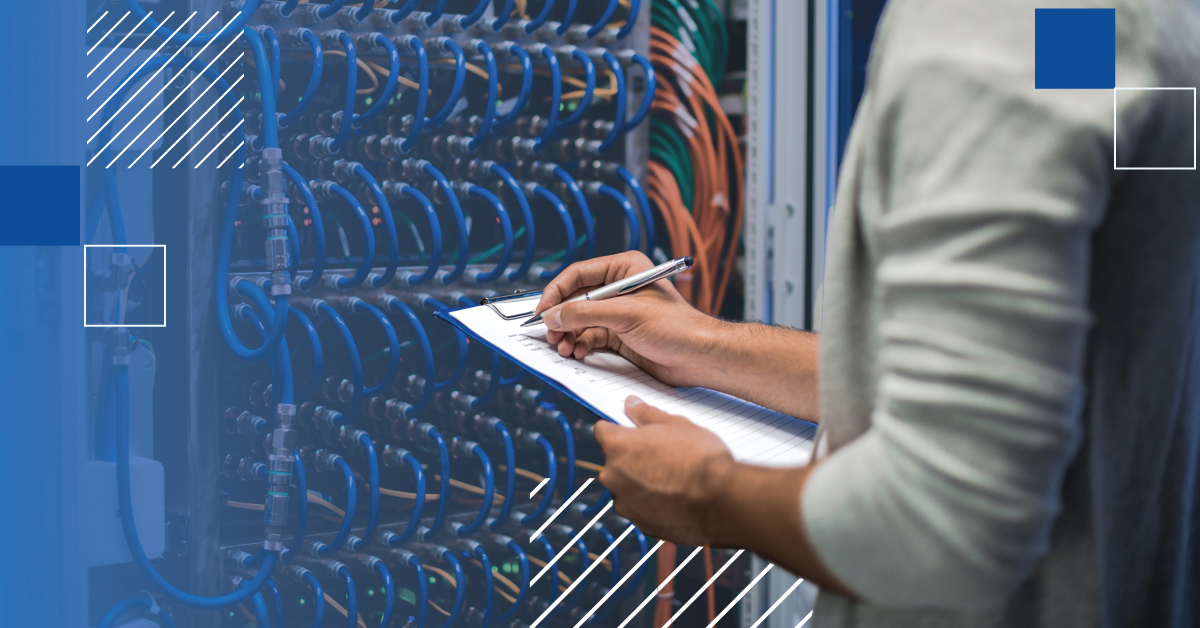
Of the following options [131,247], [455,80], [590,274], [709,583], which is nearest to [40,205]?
[131,247]

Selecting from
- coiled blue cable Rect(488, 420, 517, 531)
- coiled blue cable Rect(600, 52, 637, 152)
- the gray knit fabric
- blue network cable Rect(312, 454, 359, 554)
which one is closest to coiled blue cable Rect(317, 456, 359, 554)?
blue network cable Rect(312, 454, 359, 554)

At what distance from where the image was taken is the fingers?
1174 mm

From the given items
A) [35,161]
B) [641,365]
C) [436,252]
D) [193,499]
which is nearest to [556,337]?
[641,365]

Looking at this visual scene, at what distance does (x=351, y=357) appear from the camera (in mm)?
1230

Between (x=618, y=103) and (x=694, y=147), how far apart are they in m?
0.29

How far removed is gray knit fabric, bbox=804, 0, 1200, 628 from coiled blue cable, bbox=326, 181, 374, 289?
0.81 m

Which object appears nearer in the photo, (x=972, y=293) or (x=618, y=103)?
(x=972, y=293)

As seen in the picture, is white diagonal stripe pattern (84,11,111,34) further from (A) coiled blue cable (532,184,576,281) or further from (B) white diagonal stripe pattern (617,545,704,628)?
(B) white diagonal stripe pattern (617,545,704,628)

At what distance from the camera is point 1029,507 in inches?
19.5

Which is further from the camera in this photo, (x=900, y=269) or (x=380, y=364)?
(x=380, y=364)

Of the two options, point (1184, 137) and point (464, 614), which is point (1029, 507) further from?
point (464, 614)

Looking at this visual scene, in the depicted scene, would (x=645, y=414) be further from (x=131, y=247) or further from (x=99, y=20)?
(x=99, y=20)

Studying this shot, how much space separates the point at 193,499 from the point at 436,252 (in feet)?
1.54

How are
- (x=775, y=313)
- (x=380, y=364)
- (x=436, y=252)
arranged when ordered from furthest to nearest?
1. (x=775, y=313)
2. (x=380, y=364)
3. (x=436, y=252)
